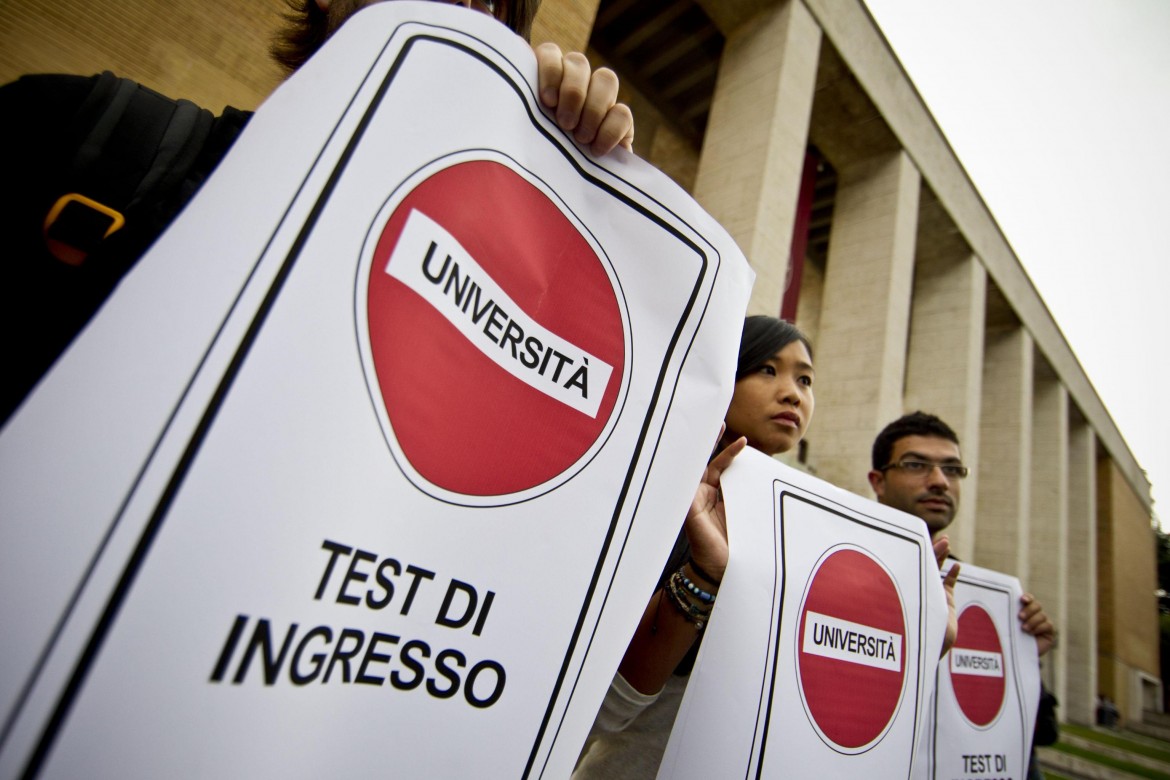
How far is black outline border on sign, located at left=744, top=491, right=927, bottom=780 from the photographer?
0.63 metres

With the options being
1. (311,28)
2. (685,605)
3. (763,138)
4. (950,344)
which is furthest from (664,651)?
(950,344)

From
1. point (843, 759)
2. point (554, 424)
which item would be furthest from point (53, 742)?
point (843, 759)

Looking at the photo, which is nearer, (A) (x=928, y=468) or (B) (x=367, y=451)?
(B) (x=367, y=451)

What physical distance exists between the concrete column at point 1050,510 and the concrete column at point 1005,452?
1566mm

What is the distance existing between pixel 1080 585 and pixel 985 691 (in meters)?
17.4

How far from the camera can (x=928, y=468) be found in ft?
5.59

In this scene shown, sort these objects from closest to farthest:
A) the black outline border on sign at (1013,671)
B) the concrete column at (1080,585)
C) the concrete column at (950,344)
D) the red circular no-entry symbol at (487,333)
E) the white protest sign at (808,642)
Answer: the red circular no-entry symbol at (487,333), the white protest sign at (808,642), the black outline border on sign at (1013,671), the concrete column at (950,344), the concrete column at (1080,585)

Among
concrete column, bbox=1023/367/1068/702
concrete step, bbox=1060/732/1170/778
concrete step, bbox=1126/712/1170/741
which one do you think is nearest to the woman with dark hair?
concrete step, bbox=1060/732/1170/778

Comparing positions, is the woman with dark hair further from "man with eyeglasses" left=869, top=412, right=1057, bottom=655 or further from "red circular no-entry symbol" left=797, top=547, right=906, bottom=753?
"man with eyeglasses" left=869, top=412, right=1057, bottom=655

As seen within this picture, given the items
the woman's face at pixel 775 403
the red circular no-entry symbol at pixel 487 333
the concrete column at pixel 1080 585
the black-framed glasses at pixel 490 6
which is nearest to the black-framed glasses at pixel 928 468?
the woman's face at pixel 775 403

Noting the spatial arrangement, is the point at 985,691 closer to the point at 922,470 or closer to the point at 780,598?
the point at 922,470

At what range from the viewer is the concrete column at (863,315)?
6.54 metres

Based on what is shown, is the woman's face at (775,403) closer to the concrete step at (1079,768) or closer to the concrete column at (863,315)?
the concrete column at (863,315)

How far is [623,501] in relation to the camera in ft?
1.58
